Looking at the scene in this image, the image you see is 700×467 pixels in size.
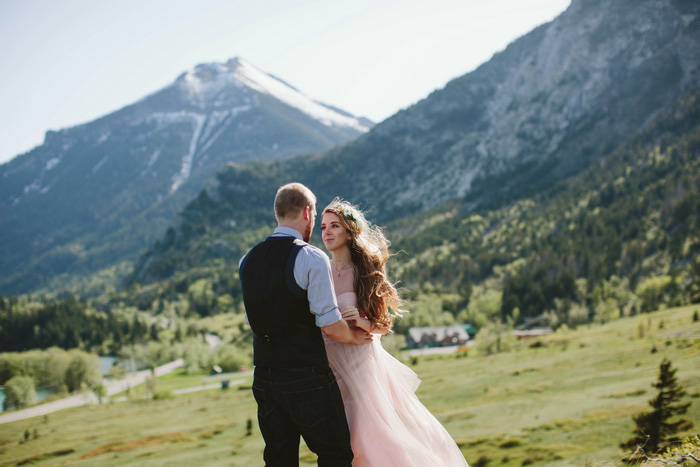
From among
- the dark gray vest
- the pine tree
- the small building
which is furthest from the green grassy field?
the small building

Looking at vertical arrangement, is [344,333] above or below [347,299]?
below

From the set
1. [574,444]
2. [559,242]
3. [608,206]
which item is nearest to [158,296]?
[559,242]

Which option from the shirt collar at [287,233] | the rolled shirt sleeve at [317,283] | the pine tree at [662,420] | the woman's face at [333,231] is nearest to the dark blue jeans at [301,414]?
the rolled shirt sleeve at [317,283]

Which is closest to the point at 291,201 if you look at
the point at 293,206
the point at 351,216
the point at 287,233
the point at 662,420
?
the point at 293,206

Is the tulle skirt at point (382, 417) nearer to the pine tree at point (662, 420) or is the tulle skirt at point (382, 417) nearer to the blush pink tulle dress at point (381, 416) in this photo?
the blush pink tulle dress at point (381, 416)

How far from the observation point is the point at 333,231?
5.44 metres

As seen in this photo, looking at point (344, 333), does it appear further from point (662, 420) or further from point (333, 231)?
point (662, 420)

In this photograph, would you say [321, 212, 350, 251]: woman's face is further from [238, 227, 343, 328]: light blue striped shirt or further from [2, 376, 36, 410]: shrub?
[2, 376, 36, 410]: shrub

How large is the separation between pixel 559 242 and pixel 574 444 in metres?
116

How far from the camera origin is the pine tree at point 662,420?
9789 millimetres

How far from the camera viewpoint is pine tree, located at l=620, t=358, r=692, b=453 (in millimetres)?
9789

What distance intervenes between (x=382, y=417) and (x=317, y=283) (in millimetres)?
1988

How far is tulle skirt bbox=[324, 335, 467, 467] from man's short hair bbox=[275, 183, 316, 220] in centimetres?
161

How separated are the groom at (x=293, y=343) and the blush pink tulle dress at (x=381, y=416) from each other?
0.47 meters
